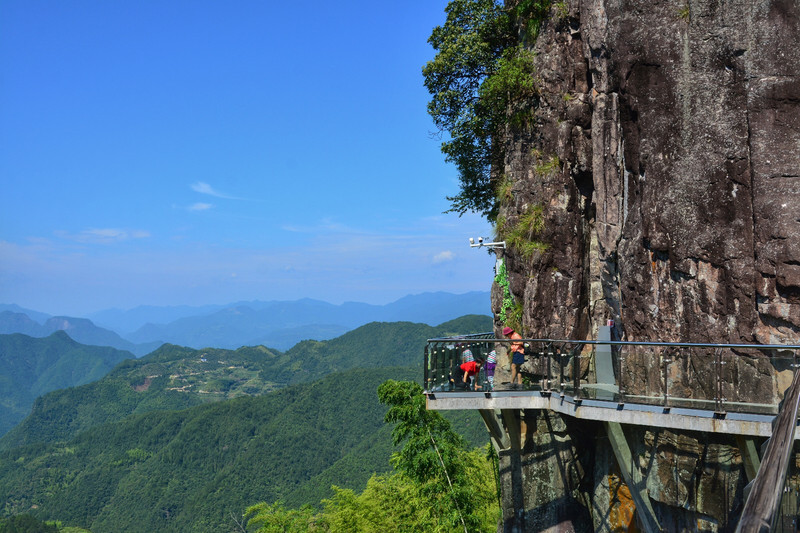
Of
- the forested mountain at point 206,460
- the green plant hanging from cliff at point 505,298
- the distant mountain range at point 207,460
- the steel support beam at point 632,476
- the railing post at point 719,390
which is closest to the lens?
the railing post at point 719,390

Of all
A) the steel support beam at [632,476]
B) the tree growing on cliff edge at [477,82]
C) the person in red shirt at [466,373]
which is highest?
Answer: the tree growing on cliff edge at [477,82]

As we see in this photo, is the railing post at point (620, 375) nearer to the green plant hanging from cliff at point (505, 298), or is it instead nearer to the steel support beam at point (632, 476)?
the steel support beam at point (632, 476)

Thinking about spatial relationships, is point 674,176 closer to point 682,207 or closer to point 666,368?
point 682,207

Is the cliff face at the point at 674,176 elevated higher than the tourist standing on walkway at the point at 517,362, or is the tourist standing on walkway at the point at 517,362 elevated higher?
the cliff face at the point at 674,176

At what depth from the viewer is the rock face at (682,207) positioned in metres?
10.9

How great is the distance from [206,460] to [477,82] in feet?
555

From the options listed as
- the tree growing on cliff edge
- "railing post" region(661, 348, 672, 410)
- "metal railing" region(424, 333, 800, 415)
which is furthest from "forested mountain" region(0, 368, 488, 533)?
"railing post" region(661, 348, 672, 410)

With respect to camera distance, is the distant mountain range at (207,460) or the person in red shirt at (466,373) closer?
the person in red shirt at (466,373)

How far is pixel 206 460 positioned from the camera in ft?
558

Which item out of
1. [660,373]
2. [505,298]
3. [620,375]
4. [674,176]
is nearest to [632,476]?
[620,375]

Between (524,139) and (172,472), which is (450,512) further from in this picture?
(172,472)

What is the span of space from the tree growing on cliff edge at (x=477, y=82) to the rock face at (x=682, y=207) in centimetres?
263

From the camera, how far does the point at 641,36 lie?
13094 millimetres

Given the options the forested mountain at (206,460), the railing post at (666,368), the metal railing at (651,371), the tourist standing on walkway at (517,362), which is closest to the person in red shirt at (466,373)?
the metal railing at (651,371)
